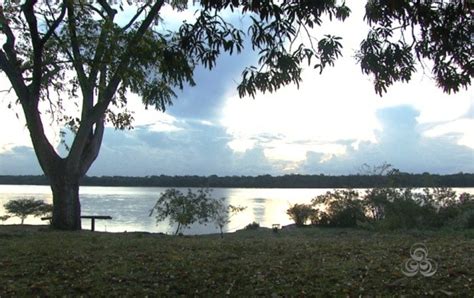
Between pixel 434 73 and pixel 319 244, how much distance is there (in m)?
4.83

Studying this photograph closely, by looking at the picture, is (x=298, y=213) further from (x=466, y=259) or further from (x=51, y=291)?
(x=51, y=291)

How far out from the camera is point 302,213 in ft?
58.3

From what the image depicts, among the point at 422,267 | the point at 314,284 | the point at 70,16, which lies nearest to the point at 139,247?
the point at 314,284

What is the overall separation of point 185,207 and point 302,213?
4.46 m

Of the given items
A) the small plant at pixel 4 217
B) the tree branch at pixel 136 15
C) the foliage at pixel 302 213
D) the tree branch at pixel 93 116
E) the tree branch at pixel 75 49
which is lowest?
the small plant at pixel 4 217

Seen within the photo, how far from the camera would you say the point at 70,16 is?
1325 cm

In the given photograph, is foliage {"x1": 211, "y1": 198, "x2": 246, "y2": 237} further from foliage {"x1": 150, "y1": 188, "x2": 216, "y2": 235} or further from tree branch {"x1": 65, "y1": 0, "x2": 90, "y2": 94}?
tree branch {"x1": 65, "y1": 0, "x2": 90, "y2": 94}

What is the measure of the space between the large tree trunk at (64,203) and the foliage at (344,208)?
8094 millimetres

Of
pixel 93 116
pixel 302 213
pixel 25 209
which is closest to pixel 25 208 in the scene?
pixel 25 209

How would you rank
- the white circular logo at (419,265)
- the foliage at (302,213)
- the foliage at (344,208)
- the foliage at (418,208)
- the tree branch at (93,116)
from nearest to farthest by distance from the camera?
the white circular logo at (419,265) < the foliage at (418,208) < the tree branch at (93,116) < the foliage at (344,208) < the foliage at (302,213)

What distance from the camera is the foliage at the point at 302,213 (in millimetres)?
17562

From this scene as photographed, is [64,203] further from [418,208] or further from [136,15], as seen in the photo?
[418,208]

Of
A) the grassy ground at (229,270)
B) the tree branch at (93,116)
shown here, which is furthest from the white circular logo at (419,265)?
the tree branch at (93,116)

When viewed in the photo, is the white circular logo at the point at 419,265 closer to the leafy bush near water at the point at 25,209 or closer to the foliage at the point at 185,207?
the foliage at the point at 185,207
